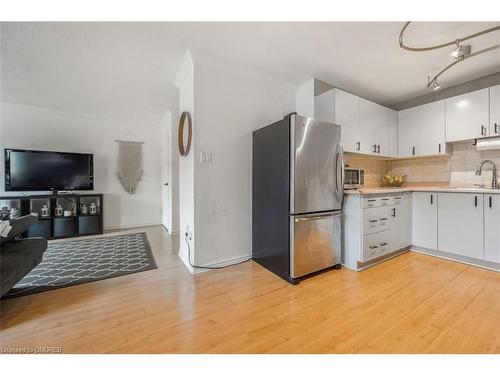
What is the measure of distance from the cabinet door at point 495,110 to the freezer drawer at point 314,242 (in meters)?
2.13

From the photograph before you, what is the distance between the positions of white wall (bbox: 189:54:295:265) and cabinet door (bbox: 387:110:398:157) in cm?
199

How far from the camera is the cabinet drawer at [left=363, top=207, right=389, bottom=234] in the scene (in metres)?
2.23

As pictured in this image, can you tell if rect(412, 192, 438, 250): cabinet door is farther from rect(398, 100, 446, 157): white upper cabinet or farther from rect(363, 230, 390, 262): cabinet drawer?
rect(398, 100, 446, 157): white upper cabinet

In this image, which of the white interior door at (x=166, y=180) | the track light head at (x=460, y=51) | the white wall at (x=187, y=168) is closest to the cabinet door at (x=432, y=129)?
the track light head at (x=460, y=51)

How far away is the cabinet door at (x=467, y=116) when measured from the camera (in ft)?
8.12

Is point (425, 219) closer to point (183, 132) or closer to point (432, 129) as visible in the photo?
point (432, 129)

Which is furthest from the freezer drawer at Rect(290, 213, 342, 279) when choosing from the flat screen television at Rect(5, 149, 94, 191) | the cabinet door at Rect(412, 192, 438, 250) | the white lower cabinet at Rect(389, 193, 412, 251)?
the flat screen television at Rect(5, 149, 94, 191)

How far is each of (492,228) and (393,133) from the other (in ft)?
5.59

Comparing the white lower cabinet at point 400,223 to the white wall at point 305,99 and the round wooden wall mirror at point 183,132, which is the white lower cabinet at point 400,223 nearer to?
the white wall at point 305,99

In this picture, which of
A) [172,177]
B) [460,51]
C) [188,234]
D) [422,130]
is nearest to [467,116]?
[422,130]
